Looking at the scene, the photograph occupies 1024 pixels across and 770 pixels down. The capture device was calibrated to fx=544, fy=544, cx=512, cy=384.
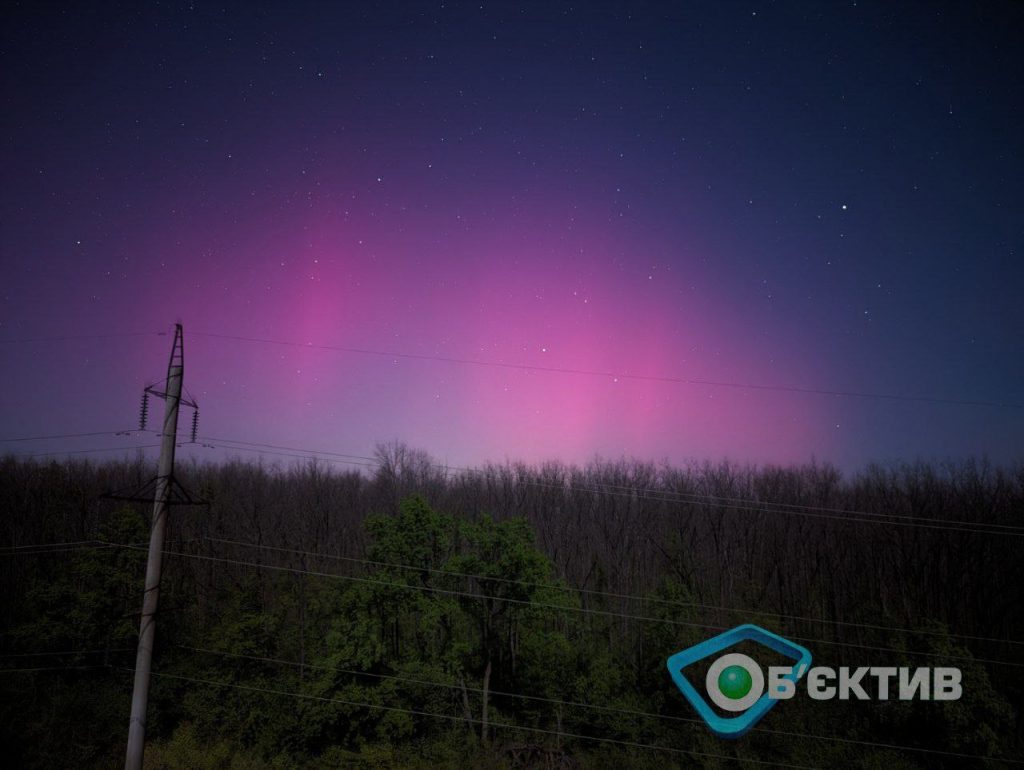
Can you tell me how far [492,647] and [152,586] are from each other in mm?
23280

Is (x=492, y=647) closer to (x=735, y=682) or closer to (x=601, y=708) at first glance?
(x=601, y=708)

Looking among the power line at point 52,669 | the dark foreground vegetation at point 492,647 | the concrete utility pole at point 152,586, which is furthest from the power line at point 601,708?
the concrete utility pole at point 152,586

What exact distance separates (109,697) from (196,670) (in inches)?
162

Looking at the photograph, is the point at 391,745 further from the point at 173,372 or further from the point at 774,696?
the point at 173,372

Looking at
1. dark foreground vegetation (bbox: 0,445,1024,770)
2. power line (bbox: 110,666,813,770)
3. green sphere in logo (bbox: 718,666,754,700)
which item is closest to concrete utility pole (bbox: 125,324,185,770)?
dark foreground vegetation (bbox: 0,445,1024,770)

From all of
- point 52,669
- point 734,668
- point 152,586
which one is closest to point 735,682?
point 734,668

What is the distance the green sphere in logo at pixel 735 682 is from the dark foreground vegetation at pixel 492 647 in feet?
8.98

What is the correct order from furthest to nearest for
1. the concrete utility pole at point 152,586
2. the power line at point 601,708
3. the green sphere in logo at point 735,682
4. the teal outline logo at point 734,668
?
1. the green sphere in logo at point 735,682
2. the teal outline logo at point 734,668
3. the power line at point 601,708
4. the concrete utility pole at point 152,586

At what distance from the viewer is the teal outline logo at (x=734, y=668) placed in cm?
2336

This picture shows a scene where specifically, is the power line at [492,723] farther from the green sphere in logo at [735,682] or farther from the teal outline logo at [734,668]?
the green sphere in logo at [735,682]

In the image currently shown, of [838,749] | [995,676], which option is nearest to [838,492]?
[995,676]

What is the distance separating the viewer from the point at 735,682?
24969mm

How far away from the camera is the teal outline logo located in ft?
76.6

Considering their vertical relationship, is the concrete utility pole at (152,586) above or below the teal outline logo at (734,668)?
above
